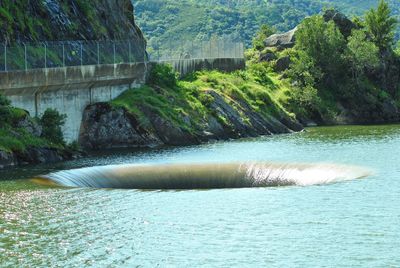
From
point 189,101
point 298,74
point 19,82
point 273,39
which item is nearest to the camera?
point 19,82

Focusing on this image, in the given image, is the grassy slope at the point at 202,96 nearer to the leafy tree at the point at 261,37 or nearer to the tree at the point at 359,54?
the tree at the point at 359,54

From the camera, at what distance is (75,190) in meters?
51.2

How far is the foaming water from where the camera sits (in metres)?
54.8

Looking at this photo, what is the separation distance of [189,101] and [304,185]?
33160mm

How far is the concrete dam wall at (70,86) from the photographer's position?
66125mm

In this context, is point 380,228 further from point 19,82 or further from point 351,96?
point 351,96

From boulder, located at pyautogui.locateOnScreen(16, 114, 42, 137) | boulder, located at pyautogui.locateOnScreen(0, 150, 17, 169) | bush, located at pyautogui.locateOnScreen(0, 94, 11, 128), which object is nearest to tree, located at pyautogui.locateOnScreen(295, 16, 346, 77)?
boulder, located at pyautogui.locateOnScreen(16, 114, 42, 137)

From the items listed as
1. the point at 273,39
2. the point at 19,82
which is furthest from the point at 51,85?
the point at 273,39

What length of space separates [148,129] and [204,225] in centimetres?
3570

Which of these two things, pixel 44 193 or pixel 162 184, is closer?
pixel 44 193

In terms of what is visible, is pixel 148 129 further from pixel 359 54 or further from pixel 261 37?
pixel 261 37

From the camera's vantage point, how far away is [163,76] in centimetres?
8606

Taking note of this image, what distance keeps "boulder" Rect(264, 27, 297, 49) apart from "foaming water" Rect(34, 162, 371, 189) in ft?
202

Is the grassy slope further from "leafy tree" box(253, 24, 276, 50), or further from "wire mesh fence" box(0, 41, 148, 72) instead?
"leafy tree" box(253, 24, 276, 50)
